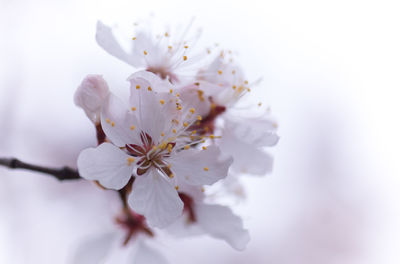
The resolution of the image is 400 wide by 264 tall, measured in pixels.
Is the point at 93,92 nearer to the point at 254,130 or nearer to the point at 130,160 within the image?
the point at 130,160

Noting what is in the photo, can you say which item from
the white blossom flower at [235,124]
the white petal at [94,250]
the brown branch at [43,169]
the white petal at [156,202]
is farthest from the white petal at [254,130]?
the white petal at [94,250]

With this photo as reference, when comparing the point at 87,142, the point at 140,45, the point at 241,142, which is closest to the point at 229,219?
the point at 241,142

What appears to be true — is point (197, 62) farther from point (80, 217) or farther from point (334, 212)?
point (334, 212)

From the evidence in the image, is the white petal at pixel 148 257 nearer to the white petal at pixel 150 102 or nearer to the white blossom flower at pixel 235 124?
the white blossom flower at pixel 235 124

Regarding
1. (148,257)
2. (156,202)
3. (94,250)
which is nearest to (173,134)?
(156,202)

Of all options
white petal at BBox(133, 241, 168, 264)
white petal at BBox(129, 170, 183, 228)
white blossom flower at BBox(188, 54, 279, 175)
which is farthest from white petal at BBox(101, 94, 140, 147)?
white petal at BBox(133, 241, 168, 264)

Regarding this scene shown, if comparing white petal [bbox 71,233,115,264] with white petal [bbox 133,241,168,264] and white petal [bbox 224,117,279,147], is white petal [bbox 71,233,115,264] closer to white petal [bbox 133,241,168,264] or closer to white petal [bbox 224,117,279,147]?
white petal [bbox 133,241,168,264]

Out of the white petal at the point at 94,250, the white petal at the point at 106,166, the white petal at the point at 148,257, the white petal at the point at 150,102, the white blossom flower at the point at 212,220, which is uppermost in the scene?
the white petal at the point at 150,102
